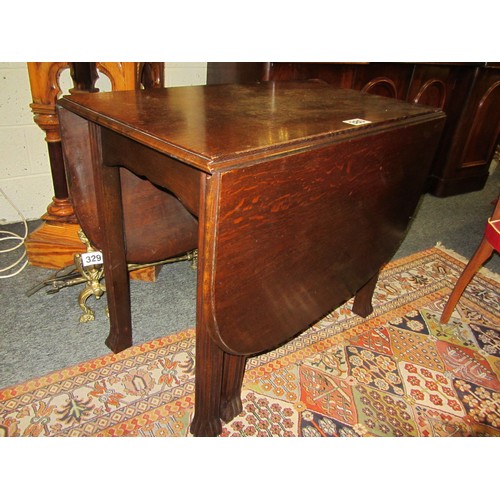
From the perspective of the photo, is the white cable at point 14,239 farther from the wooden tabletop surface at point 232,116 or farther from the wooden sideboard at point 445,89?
the wooden sideboard at point 445,89

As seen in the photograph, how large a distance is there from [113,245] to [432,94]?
7.62 feet

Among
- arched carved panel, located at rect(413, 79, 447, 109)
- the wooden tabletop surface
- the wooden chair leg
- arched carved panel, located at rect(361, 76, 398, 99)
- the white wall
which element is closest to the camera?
the wooden tabletop surface

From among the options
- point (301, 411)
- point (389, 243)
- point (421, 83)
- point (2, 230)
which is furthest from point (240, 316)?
point (421, 83)

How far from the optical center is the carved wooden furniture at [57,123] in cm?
150

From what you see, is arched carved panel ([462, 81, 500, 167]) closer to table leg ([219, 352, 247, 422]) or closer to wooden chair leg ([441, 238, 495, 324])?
wooden chair leg ([441, 238, 495, 324])

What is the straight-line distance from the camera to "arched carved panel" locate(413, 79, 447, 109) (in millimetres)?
2486

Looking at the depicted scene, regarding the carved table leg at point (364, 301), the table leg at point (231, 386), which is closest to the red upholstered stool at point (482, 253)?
the carved table leg at point (364, 301)

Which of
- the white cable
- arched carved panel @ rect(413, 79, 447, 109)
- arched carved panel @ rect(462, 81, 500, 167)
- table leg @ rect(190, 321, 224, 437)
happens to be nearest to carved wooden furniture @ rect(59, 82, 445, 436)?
table leg @ rect(190, 321, 224, 437)

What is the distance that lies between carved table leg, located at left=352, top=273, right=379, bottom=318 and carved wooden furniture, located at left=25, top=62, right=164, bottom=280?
910 mm

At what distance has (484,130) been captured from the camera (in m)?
2.87

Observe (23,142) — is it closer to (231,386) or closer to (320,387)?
(231,386)

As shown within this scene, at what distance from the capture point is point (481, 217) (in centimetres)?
270

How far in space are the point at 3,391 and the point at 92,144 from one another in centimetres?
82

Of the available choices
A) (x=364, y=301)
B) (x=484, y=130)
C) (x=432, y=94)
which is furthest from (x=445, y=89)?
(x=364, y=301)
